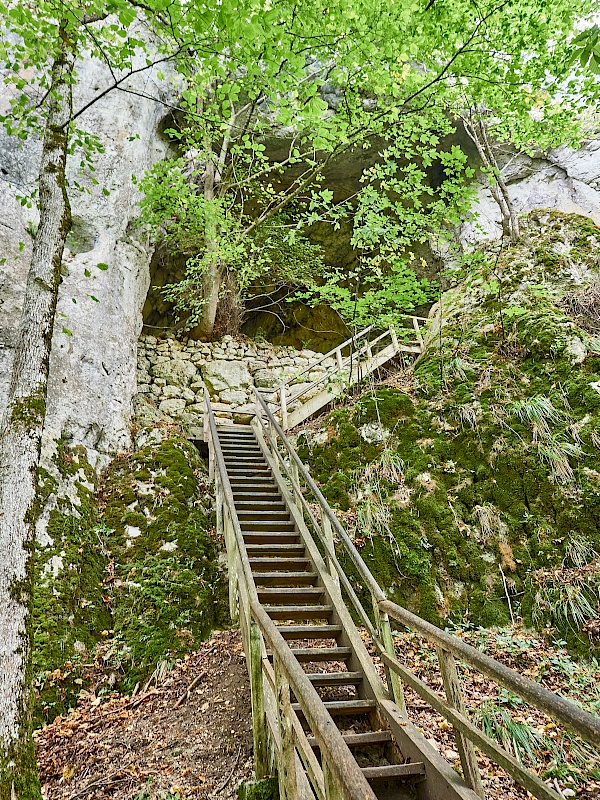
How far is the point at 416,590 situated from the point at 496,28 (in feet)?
29.1

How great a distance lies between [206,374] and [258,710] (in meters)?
10.2

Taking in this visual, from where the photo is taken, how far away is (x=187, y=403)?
1202cm

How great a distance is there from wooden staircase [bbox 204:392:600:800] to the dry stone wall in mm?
4795

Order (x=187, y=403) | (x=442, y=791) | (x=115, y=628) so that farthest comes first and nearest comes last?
(x=187, y=403) < (x=115, y=628) < (x=442, y=791)

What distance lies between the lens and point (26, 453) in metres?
4.00

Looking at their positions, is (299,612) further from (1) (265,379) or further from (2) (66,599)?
(1) (265,379)

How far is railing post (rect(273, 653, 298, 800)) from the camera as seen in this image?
251cm

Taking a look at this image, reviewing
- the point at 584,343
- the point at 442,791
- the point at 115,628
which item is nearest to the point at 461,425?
the point at 584,343

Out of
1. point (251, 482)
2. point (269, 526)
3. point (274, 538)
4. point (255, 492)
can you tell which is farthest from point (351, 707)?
point (251, 482)

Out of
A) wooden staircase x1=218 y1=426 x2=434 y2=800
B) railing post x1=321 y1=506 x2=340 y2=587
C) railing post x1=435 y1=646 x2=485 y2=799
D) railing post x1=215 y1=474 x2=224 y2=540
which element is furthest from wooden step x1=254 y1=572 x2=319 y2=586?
railing post x1=435 y1=646 x2=485 y2=799

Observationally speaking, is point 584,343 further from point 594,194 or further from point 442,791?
point 594,194

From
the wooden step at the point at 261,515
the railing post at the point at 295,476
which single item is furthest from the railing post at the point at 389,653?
the wooden step at the point at 261,515

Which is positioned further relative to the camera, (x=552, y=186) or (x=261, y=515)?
(x=552, y=186)

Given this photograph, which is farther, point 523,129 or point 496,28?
point 523,129
